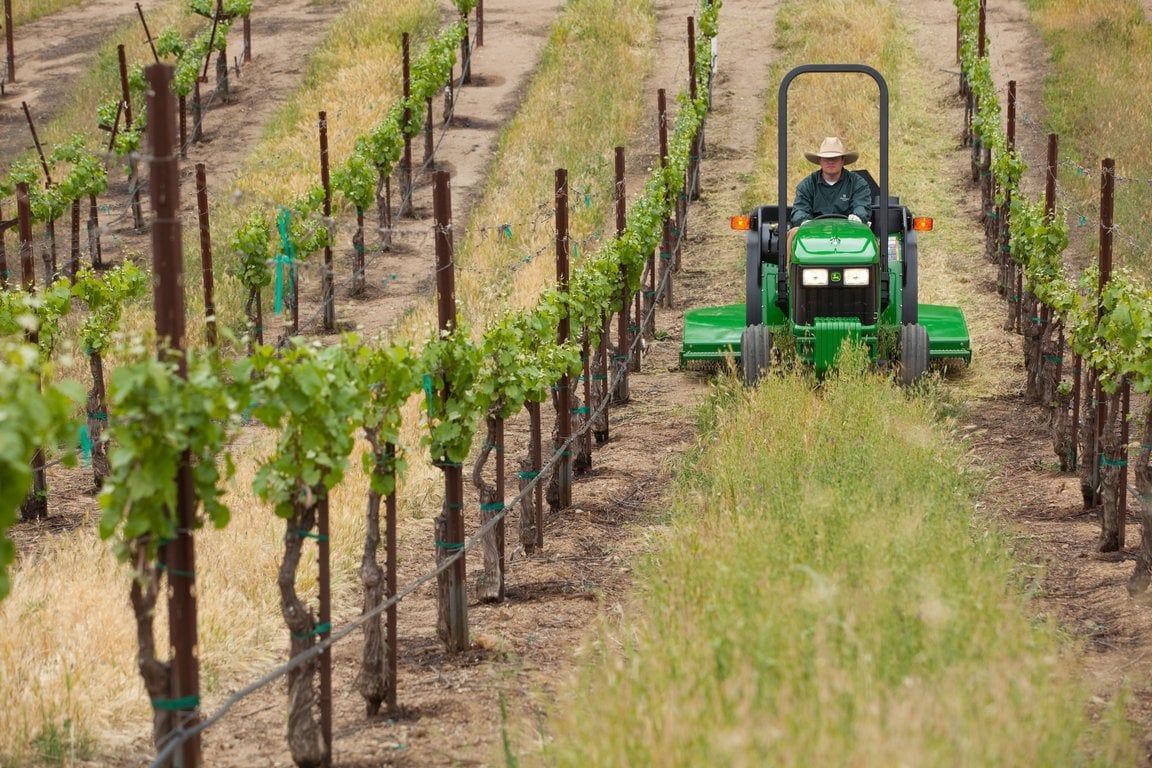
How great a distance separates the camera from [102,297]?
1058cm

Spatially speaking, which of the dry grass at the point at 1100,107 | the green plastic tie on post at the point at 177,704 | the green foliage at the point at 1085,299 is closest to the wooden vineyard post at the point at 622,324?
the green foliage at the point at 1085,299

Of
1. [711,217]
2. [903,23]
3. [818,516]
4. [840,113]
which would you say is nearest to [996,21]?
[903,23]

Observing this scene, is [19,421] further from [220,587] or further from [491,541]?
[491,541]

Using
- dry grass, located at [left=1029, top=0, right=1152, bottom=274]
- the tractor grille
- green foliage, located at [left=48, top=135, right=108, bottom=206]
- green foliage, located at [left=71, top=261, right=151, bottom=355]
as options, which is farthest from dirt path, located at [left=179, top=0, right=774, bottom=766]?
green foliage, located at [left=48, top=135, right=108, bottom=206]

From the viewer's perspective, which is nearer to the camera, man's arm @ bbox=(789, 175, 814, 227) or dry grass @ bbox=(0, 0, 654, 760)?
dry grass @ bbox=(0, 0, 654, 760)

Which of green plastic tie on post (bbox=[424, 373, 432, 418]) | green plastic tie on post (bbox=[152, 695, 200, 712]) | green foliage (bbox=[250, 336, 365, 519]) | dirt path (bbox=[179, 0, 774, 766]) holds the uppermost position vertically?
green foliage (bbox=[250, 336, 365, 519])

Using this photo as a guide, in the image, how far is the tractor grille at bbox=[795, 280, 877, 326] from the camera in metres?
10.0

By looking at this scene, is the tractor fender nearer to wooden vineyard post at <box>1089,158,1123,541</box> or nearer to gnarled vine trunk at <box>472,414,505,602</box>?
wooden vineyard post at <box>1089,158,1123,541</box>

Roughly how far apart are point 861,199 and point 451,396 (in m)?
4.59

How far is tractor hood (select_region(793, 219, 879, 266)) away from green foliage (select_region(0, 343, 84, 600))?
6.65 m

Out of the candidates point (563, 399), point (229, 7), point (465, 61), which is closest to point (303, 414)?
point (563, 399)

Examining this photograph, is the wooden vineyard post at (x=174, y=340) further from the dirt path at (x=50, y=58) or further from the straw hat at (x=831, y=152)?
the dirt path at (x=50, y=58)

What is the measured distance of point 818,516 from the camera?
5.99m

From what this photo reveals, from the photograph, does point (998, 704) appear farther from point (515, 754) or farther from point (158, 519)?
point (158, 519)
